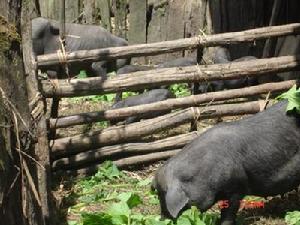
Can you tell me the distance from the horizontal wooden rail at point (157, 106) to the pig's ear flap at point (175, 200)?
1.91m

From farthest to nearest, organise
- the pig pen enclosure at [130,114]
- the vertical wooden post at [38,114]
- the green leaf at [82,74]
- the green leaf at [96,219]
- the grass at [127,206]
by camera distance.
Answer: the green leaf at [82,74]
the pig pen enclosure at [130,114]
the vertical wooden post at [38,114]
the grass at [127,206]
the green leaf at [96,219]

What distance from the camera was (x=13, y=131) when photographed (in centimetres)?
375

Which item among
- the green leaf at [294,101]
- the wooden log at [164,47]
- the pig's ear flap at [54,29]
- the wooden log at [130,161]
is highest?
the wooden log at [164,47]

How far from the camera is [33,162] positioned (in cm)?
407

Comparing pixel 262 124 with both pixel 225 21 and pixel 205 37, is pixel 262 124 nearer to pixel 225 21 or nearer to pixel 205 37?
pixel 205 37

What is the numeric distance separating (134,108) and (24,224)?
11.3 ft

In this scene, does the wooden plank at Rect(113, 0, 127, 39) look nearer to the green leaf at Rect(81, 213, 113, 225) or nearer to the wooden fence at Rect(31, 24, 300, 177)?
the wooden fence at Rect(31, 24, 300, 177)

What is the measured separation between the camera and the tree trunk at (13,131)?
144 inches

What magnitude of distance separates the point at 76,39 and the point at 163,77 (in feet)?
16.4

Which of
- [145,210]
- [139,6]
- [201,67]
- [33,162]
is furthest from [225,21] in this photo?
[33,162]

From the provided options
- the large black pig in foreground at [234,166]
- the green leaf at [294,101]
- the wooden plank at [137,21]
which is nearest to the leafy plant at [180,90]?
the wooden plank at [137,21]

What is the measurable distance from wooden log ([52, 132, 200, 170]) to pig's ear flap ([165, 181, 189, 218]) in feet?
5.91

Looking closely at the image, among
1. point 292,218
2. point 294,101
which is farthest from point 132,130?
point 292,218

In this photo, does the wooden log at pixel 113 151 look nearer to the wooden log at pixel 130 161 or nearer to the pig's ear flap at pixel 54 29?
the wooden log at pixel 130 161
